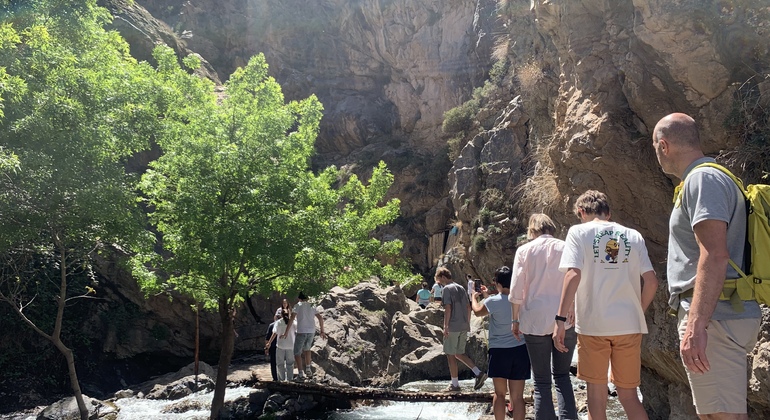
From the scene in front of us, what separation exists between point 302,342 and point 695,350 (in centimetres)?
968

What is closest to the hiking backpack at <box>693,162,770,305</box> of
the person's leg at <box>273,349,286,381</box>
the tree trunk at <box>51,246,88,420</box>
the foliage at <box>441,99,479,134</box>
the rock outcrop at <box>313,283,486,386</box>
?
the person's leg at <box>273,349,286,381</box>

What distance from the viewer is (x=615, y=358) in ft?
14.3

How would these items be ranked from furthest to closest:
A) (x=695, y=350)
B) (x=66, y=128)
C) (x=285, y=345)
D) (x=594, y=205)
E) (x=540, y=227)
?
(x=285, y=345) → (x=66, y=128) → (x=540, y=227) → (x=594, y=205) → (x=695, y=350)

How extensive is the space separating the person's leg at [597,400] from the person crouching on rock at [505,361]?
4.55 ft

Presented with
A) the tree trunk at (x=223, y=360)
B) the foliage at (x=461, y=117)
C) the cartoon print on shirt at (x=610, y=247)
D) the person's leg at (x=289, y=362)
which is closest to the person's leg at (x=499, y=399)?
the cartoon print on shirt at (x=610, y=247)

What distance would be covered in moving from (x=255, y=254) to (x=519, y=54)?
13409mm

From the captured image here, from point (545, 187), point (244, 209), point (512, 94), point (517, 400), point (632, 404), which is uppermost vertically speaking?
point (512, 94)

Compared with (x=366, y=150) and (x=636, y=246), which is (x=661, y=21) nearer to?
(x=636, y=246)

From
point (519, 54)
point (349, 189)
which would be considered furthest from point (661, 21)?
point (519, 54)

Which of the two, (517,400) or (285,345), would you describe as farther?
(285,345)

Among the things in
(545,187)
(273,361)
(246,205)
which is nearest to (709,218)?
(246,205)

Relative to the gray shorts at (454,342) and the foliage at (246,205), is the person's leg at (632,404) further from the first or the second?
the foliage at (246,205)

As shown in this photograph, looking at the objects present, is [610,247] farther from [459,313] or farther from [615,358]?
[459,313]

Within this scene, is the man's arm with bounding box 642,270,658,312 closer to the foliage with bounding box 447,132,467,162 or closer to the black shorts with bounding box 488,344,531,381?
the black shorts with bounding box 488,344,531,381
